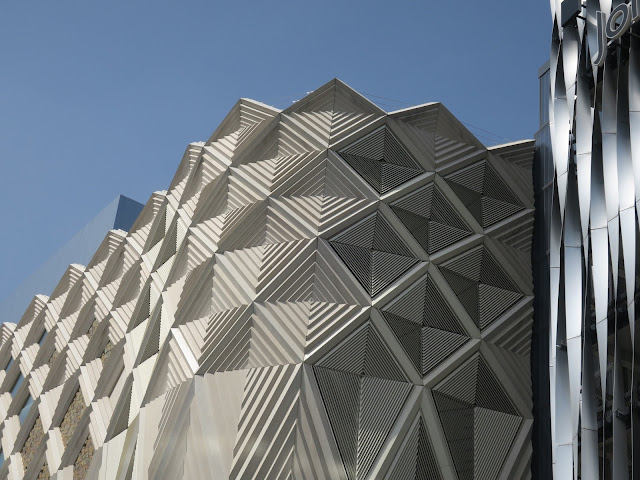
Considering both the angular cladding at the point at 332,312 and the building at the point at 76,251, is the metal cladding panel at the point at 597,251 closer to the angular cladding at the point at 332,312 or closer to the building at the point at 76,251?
the angular cladding at the point at 332,312

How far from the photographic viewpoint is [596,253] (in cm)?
1816

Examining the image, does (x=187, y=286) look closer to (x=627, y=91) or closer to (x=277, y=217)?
(x=277, y=217)

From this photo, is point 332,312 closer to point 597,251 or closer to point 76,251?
point 597,251

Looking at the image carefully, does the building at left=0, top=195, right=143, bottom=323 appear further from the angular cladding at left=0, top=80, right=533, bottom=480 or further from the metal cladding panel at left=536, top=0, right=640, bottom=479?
the metal cladding panel at left=536, top=0, right=640, bottom=479

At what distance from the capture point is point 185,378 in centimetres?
A: 2355

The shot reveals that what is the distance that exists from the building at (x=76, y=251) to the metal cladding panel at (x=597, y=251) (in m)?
31.7

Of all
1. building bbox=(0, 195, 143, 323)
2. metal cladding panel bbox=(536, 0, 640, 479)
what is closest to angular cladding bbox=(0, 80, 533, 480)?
metal cladding panel bbox=(536, 0, 640, 479)

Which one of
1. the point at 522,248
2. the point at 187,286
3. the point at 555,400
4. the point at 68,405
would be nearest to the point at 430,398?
the point at 555,400

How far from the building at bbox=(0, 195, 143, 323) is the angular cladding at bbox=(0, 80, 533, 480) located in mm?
18628

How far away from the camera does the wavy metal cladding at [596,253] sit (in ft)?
55.4

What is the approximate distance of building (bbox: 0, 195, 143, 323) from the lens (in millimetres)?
48688

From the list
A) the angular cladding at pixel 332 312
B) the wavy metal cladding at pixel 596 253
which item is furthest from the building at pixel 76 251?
the wavy metal cladding at pixel 596 253

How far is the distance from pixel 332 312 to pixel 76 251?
101ft

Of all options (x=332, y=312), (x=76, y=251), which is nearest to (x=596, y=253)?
(x=332, y=312)
